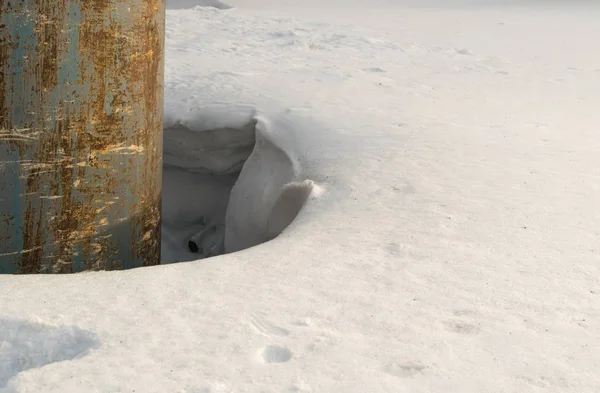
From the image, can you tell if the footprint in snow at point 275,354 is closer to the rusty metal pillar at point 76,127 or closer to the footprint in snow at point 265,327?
the footprint in snow at point 265,327

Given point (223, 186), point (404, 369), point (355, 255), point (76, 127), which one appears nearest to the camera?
point (404, 369)

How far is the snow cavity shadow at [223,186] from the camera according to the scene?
3117 mm

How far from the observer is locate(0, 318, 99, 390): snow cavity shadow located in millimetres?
1680

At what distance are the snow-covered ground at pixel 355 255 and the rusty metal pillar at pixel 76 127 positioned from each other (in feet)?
1.77

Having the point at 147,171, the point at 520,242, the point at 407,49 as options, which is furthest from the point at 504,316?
the point at 407,49

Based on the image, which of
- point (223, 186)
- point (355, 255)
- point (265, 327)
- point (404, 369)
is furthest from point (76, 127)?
point (223, 186)

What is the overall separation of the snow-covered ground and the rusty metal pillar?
539mm

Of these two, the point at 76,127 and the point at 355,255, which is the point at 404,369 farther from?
the point at 76,127

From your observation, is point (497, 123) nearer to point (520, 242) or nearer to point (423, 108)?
point (423, 108)

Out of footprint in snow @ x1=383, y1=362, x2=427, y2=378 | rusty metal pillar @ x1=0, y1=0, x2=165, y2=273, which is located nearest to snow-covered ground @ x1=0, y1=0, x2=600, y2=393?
footprint in snow @ x1=383, y1=362, x2=427, y2=378

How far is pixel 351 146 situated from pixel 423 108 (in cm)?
74

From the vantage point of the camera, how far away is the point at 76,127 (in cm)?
250

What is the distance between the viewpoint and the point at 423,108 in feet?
12.3

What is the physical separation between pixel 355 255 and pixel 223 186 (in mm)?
1785
